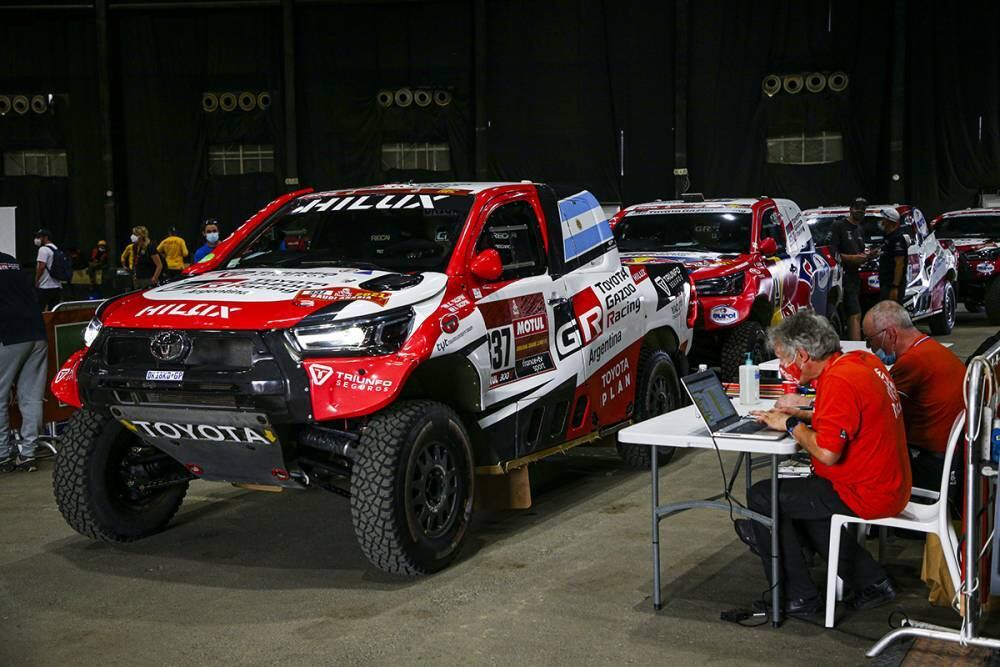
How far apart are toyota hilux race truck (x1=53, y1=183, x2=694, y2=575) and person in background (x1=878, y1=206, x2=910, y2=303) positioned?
288 inches

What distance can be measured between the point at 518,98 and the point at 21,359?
17816 mm

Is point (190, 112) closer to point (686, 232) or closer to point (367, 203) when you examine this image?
point (686, 232)

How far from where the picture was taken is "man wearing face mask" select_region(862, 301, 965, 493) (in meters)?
5.58

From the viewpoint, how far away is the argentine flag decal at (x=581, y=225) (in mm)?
7621

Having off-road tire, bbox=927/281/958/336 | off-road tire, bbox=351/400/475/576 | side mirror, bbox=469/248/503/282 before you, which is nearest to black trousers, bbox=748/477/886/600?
off-road tire, bbox=351/400/475/576

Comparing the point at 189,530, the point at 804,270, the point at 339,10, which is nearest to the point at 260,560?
the point at 189,530

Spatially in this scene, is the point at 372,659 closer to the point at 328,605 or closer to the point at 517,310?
the point at 328,605

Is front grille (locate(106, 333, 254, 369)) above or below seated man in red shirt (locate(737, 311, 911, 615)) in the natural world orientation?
above

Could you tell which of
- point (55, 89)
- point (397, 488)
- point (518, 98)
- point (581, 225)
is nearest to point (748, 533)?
point (397, 488)

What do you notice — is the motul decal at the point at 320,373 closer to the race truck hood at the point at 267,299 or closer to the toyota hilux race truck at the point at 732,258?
the race truck hood at the point at 267,299

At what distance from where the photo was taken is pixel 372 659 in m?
4.96

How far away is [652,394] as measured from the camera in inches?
331

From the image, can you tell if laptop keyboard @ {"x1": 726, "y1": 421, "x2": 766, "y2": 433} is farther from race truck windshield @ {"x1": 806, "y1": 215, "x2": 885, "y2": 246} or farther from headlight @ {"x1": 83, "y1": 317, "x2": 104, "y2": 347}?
race truck windshield @ {"x1": 806, "y1": 215, "x2": 885, "y2": 246}

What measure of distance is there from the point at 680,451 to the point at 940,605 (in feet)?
12.9
